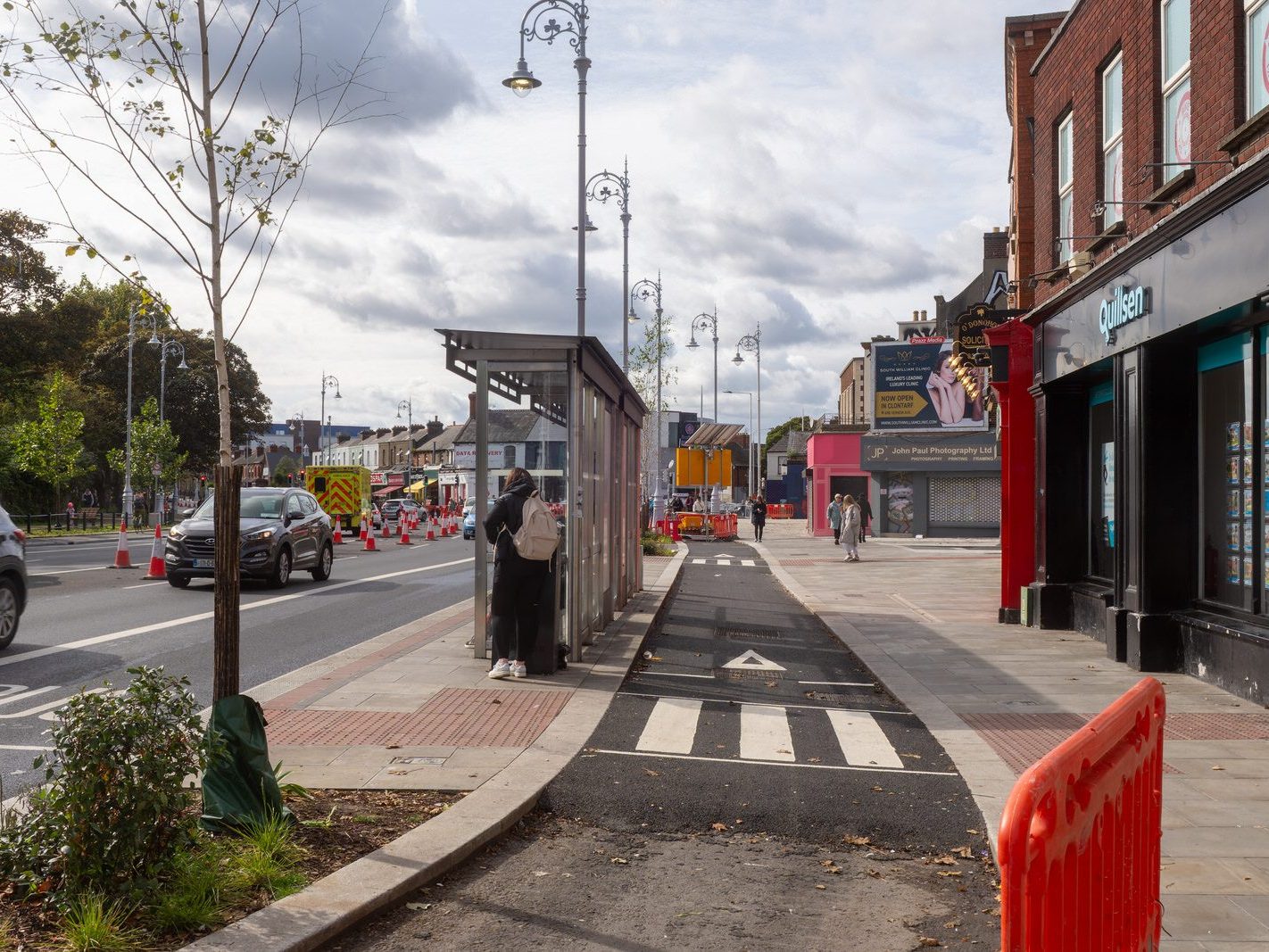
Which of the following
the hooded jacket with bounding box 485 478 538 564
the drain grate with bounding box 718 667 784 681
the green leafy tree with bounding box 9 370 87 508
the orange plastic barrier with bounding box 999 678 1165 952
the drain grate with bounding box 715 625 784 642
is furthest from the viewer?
the green leafy tree with bounding box 9 370 87 508

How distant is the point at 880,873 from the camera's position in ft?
17.0

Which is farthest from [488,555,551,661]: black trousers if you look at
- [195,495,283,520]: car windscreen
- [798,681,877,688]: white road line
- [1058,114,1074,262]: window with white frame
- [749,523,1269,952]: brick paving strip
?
[195,495,283,520]: car windscreen

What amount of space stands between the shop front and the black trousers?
41178 mm

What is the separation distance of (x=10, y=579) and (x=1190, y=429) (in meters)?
10.8

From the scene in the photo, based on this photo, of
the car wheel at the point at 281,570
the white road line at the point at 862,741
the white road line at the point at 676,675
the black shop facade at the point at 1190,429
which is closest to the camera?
the white road line at the point at 862,741

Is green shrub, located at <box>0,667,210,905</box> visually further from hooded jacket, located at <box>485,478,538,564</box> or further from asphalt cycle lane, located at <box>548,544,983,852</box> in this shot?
hooded jacket, located at <box>485,478,538,564</box>

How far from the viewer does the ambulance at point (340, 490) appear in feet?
149

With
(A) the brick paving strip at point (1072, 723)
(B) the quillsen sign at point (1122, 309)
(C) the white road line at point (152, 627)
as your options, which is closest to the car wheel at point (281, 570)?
(C) the white road line at point (152, 627)

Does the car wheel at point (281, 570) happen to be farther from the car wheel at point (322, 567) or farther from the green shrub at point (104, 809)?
the green shrub at point (104, 809)

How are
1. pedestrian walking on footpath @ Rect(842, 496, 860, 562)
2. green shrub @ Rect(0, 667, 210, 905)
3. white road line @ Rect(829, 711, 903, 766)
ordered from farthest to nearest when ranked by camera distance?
1. pedestrian walking on footpath @ Rect(842, 496, 860, 562)
2. white road line @ Rect(829, 711, 903, 766)
3. green shrub @ Rect(0, 667, 210, 905)

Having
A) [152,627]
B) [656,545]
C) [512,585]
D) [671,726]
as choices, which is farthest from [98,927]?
[656,545]

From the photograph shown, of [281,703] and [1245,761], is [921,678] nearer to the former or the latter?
[1245,761]

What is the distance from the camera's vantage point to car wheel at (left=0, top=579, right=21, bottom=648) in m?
11.2

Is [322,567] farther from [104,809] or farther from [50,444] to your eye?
[50,444]
